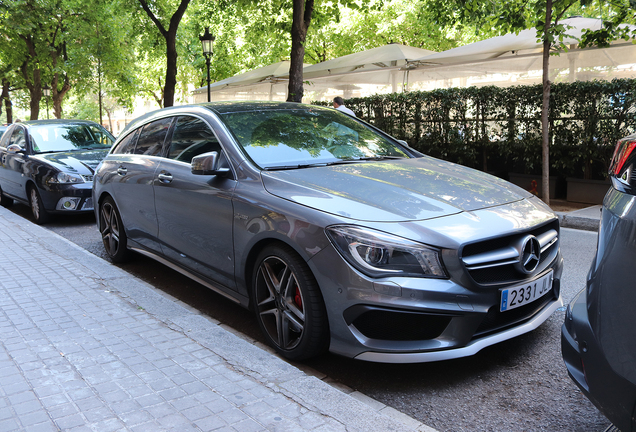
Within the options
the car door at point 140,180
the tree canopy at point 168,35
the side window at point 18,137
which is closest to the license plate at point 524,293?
the car door at point 140,180

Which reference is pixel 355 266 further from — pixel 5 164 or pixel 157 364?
pixel 5 164

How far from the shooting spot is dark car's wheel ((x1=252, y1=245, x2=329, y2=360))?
3.25 metres

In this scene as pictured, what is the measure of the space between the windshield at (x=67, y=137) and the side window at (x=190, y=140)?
5.79m

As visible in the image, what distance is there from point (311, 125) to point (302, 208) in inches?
56.9

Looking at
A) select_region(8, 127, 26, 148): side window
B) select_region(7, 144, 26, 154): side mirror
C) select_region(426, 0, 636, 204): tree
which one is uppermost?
select_region(426, 0, 636, 204): tree

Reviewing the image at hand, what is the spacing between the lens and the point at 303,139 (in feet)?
14.4

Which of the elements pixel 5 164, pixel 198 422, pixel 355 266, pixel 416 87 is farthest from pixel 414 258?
pixel 416 87

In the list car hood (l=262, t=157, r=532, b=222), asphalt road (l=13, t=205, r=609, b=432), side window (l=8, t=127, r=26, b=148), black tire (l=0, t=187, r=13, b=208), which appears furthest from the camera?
black tire (l=0, t=187, r=13, b=208)

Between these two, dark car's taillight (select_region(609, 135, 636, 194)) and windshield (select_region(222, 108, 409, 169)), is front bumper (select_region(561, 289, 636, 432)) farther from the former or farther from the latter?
windshield (select_region(222, 108, 409, 169))

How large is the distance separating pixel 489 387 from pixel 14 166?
921cm

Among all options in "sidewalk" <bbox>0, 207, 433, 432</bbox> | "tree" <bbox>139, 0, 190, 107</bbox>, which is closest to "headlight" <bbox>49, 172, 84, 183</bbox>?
"sidewalk" <bbox>0, 207, 433, 432</bbox>

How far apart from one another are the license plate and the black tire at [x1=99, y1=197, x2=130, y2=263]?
3969 mm

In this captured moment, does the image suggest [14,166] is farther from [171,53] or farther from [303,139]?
[171,53]

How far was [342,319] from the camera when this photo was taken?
3.12m
